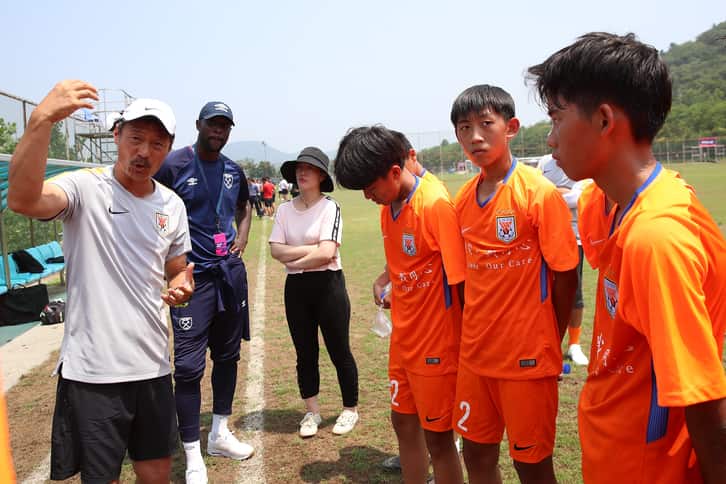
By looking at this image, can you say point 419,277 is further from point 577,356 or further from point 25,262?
point 25,262

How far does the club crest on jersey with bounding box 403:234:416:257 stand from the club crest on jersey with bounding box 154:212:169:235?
1.30 metres

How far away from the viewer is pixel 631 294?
138 cm

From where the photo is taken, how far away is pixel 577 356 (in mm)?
5547

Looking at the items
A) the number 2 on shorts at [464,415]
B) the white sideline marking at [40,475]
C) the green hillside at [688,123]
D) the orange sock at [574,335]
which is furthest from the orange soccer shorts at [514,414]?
the green hillside at [688,123]

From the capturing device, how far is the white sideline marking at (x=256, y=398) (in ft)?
12.8

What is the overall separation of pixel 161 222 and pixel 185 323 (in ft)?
4.09

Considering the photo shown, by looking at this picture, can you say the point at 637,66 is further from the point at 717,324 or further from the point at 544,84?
the point at 717,324

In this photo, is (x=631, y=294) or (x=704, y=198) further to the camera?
(x=704, y=198)

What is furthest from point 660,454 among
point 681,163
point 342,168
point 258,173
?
point 258,173

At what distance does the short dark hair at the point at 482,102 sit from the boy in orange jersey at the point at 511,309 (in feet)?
0.03

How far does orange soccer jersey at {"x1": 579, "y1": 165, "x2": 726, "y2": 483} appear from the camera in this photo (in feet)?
3.95

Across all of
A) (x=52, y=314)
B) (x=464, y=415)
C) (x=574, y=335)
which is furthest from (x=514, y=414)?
(x=52, y=314)

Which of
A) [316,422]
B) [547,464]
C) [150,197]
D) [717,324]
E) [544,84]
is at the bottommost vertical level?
[316,422]

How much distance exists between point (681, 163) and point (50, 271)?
233ft
